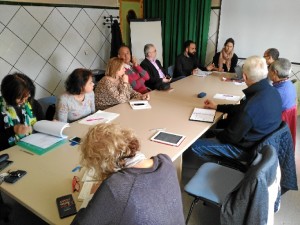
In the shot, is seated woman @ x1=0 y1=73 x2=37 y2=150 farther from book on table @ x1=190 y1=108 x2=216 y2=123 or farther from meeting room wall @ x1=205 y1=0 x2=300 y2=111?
meeting room wall @ x1=205 y1=0 x2=300 y2=111

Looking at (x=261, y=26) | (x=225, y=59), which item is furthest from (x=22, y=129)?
(x=261, y=26)

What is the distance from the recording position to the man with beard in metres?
4.07

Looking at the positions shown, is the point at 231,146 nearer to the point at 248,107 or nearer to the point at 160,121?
the point at 248,107

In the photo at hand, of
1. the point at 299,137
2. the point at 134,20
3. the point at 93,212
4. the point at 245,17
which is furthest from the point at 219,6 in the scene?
the point at 93,212

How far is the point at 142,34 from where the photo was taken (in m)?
4.72

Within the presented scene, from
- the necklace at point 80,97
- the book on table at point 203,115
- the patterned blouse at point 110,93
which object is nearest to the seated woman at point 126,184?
the book on table at point 203,115

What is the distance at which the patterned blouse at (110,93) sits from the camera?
2539 mm

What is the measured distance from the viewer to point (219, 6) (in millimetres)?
4414

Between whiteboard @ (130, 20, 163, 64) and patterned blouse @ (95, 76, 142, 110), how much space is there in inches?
87.2

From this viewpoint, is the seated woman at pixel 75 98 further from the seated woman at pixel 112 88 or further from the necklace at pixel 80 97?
the seated woman at pixel 112 88

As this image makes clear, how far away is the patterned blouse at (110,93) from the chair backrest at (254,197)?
1.50m

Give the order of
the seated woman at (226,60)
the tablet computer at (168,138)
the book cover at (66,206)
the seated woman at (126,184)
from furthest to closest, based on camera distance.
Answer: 1. the seated woman at (226,60)
2. the tablet computer at (168,138)
3. the book cover at (66,206)
4. the seated woman at (126,184)

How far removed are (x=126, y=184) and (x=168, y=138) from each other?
3.05ft

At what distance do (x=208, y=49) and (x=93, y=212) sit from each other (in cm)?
431
